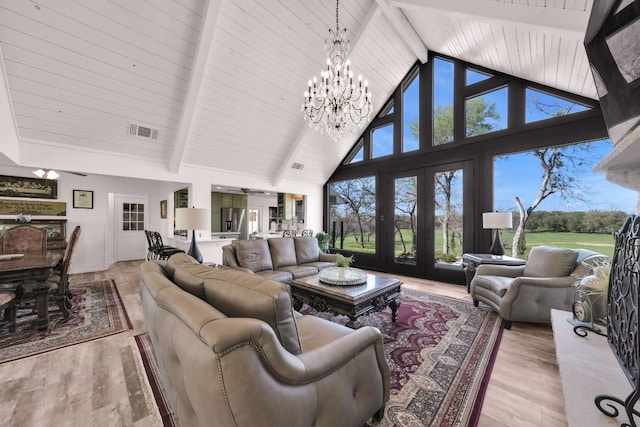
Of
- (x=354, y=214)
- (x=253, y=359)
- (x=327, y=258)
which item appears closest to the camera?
(x=253, y=359)

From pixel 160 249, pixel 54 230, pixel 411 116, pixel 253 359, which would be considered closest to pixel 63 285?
pixel 160 249

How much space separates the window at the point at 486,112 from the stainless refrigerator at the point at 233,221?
6795 millimetres

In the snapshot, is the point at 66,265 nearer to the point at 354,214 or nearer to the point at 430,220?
the point at 354,214

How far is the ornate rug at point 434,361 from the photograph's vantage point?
1.58 metres

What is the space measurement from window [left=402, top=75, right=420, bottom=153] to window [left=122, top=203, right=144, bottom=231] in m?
7.31

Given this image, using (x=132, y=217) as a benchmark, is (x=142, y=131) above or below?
above

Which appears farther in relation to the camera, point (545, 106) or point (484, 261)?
point (545, 106)

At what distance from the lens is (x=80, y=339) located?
8.16ft

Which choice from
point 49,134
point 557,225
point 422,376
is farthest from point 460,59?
point 49,134

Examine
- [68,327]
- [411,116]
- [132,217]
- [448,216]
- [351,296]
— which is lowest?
[68,327]

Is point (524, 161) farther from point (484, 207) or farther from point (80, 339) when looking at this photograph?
point (80, 339)

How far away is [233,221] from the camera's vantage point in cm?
→ 827

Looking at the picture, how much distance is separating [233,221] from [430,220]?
6.04 m

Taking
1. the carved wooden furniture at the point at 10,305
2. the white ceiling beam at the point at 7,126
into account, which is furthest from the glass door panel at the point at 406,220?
the white ceiling beam at the point at 7,126
